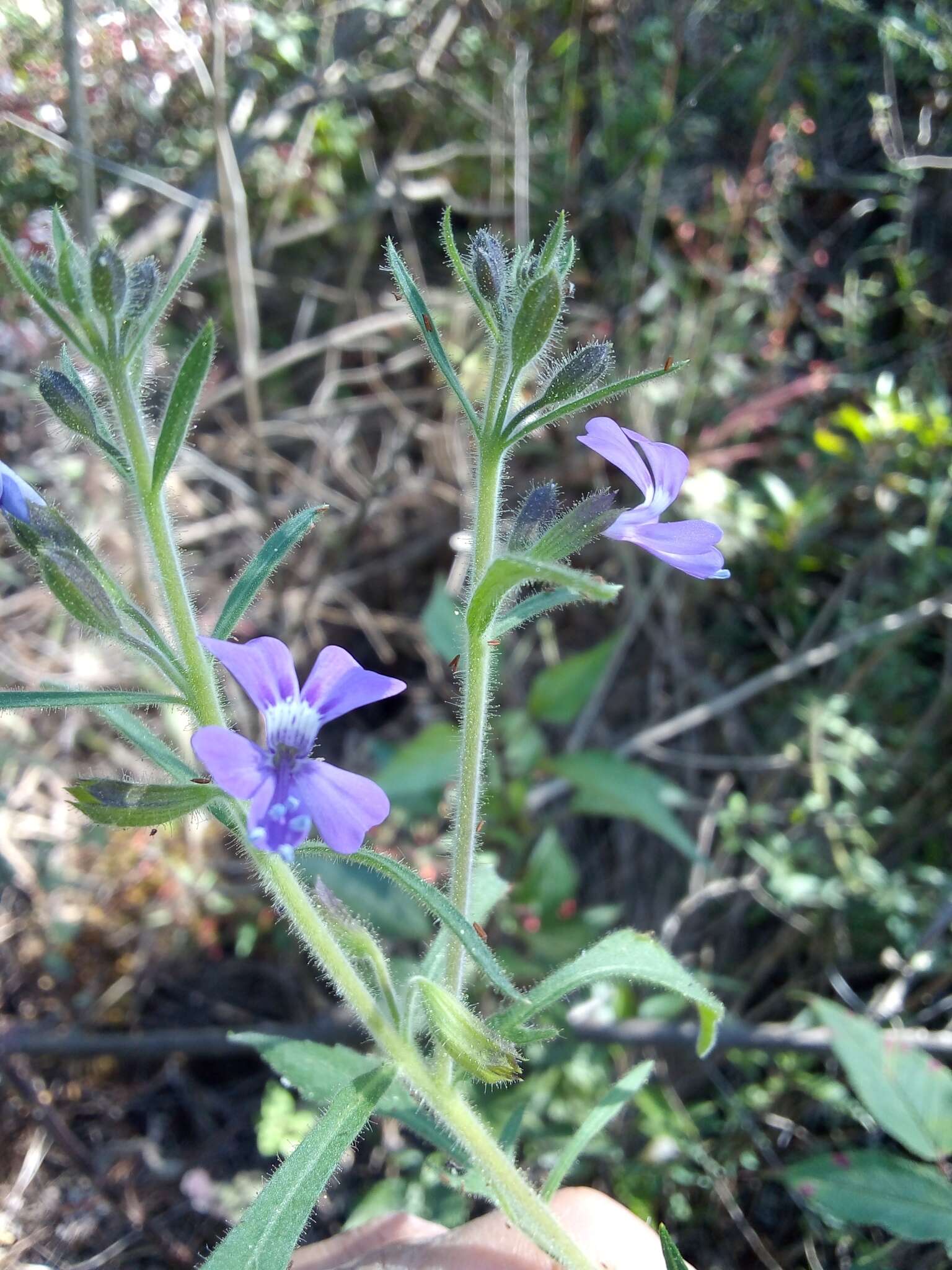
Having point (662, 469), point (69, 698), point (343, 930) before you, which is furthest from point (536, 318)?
point (343, 930)

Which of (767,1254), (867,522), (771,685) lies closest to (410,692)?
(771,685)

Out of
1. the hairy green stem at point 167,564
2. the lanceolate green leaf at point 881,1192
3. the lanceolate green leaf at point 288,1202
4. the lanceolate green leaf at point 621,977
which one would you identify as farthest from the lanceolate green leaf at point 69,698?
the lanceolate green leaf at point 881,1192

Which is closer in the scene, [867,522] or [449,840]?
[449,840]

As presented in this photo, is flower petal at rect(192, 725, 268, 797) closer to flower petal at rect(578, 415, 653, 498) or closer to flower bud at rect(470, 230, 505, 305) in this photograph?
flower petal at rect(578, 415, 653, 498)

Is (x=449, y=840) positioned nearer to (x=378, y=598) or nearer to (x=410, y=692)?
(x=410, y=692)

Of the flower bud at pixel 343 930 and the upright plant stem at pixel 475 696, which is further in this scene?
the flower bud at pixel 343 930

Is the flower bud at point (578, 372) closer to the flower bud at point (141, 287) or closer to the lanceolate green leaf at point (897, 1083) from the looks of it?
the flower bud at point (141, 287)
